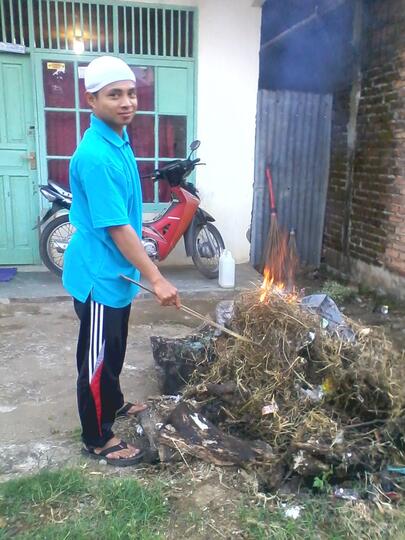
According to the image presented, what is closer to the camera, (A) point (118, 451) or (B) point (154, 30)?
(A) point (118, 451)

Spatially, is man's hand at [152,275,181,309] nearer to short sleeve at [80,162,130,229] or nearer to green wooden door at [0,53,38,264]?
short sleeve at [80,162,130,229]

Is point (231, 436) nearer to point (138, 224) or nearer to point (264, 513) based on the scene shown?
point (264, 513)

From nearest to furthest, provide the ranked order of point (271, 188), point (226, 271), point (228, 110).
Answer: point (226, 271) → point (228, 110) → point (271, 188)

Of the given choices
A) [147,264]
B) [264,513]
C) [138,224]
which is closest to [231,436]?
[264,513]

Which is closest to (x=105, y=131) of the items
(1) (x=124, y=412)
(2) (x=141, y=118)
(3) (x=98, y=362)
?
(3) (x=98, y=362)

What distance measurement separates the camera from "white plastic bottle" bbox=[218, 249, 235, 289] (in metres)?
5.51

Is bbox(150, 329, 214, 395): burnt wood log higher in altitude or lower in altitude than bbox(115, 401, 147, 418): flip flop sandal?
higher

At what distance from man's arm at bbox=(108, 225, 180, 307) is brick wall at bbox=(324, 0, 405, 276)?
3.67m

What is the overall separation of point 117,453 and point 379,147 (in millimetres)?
4471

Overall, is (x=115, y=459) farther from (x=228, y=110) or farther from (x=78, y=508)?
(x=228, y=110)

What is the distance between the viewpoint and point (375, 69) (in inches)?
224

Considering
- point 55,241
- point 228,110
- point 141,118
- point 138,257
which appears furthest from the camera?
point 228,110

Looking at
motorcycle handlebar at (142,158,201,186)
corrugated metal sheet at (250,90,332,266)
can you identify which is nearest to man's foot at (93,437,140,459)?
motorcycle handlebar at (142,158,201,186)

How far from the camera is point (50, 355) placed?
13.0 feet
